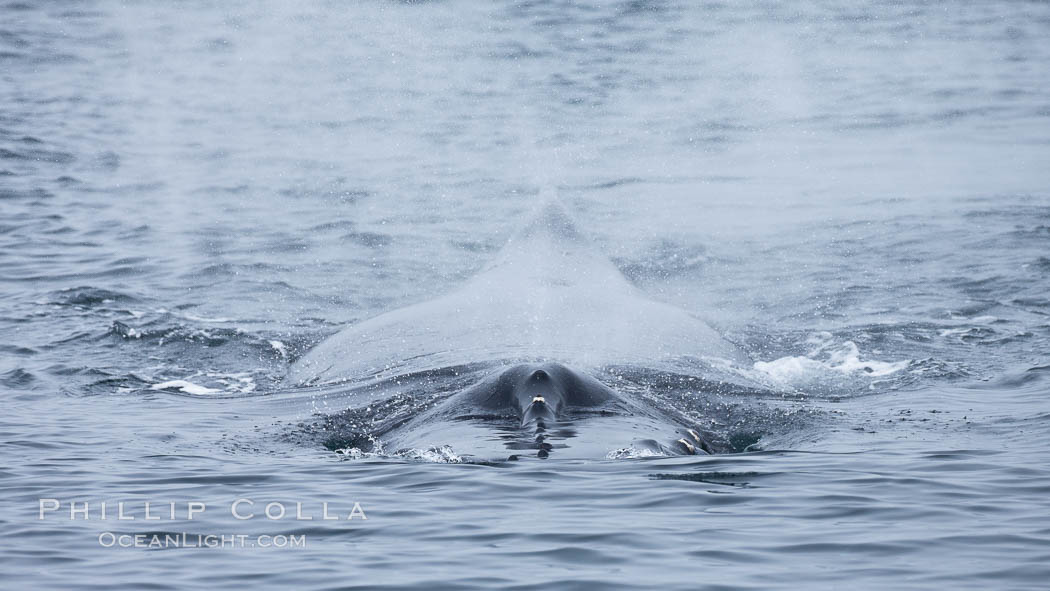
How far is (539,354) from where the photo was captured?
1399 cm

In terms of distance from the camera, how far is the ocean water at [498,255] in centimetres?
914

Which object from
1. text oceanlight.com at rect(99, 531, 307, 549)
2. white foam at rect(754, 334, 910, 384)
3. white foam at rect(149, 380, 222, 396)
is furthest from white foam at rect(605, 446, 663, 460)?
white foam at rect(149, 380, 222, 396)

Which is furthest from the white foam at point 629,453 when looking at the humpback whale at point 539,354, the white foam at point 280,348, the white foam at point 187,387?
the white foam at point 280,348

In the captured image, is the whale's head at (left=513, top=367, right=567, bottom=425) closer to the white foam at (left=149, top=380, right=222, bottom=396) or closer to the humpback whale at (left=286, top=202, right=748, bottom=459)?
the humpback whale at (left=286, top=202, right=748, bottom=459)

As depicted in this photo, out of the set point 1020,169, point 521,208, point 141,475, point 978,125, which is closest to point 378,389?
point 141,475

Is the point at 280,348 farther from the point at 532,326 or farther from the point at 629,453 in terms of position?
the point at 629,453

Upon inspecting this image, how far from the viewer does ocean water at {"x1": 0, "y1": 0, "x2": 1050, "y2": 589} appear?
914 centimetres

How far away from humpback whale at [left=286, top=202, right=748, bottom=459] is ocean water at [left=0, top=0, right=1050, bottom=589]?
13.4 inches

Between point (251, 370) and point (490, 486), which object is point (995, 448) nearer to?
point (490, 486)

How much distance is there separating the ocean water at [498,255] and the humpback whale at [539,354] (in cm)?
34

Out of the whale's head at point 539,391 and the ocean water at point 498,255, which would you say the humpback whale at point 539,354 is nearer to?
the whale's head at point 539,391

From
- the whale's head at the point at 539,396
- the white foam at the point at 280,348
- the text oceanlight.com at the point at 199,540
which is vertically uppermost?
the white foam at the point at 280,348

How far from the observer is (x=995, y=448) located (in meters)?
11.6

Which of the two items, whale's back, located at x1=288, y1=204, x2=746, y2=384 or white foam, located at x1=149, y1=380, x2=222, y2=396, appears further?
white foam, located at x1=149, y1=380, x2=222, y2=396
